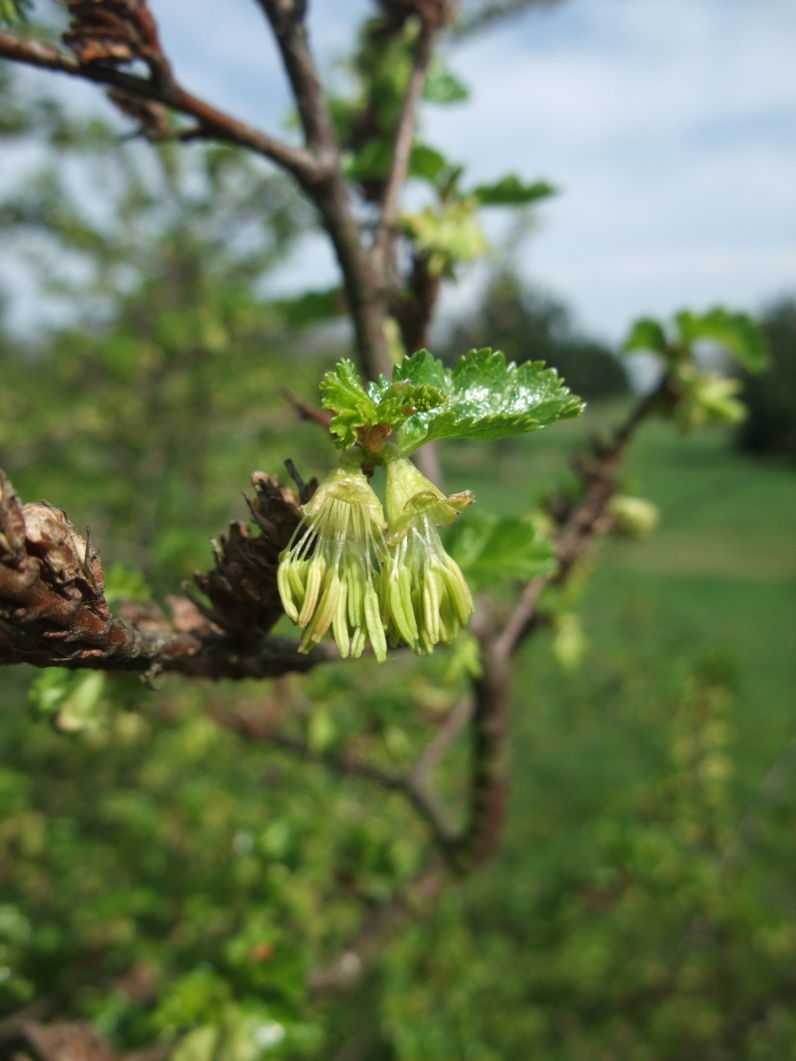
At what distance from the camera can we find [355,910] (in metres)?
3.60

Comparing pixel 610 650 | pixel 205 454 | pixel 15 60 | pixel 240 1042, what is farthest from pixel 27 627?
pixel 610 650

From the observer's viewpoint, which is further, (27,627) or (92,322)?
(92,322)

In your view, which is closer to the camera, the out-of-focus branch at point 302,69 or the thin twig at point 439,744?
the out-of-focus branch at point 302,69

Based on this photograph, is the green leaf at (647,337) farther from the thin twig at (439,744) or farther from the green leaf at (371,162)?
the thin twig at (439,744)

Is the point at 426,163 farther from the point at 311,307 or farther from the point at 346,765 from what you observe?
the point at 346,765

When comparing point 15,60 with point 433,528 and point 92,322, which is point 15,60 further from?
point 92,322

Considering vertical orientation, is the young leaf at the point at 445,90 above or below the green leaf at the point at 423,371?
above

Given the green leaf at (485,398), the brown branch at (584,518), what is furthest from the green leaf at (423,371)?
the brown branch at (584,518)

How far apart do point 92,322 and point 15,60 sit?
7.10 m

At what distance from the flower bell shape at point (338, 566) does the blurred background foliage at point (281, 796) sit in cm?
49

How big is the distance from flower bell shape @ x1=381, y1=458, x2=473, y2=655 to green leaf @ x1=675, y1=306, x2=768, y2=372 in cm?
112

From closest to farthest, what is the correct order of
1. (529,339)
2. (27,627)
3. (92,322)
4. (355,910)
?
1. (27,627)
2. (355,910)
3. (92,322)
4. (529,339)

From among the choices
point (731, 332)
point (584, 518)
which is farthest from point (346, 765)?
point (731, 332)

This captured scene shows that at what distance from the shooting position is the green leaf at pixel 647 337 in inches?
61.6
